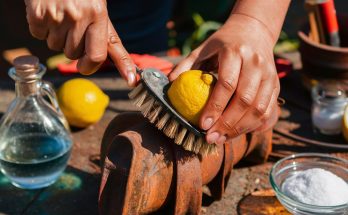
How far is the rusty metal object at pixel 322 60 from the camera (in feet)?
7.16

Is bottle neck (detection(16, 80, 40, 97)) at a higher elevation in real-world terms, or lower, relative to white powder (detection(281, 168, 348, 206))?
higher

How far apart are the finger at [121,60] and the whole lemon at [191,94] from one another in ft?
0.40

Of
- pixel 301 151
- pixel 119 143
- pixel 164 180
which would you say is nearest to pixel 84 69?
pixel 119 143

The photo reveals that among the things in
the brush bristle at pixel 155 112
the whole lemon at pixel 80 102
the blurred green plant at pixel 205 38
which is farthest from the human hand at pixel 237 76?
the blurred green plant at pixel 205 38

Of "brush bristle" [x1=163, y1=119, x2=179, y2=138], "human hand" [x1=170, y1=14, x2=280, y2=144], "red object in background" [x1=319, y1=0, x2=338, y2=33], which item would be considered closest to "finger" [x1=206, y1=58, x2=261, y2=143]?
"human hand" [x1=170, y1=14, x2=280, y2=144]

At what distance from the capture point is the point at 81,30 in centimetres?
145

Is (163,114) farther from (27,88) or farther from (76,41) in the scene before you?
(27,88)

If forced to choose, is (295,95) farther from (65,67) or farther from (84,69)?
(84,69)

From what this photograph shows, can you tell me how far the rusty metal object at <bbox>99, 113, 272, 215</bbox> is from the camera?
55.4 inches

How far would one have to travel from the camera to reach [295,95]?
2371mm

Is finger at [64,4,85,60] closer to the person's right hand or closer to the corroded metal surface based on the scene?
the person's right hand

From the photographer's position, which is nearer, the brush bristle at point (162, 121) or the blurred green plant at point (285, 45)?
the brush bristle at point (162, 121)

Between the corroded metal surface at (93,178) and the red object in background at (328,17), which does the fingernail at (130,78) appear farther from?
the red object in background at (328,17)

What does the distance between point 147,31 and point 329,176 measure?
51.3 inches
